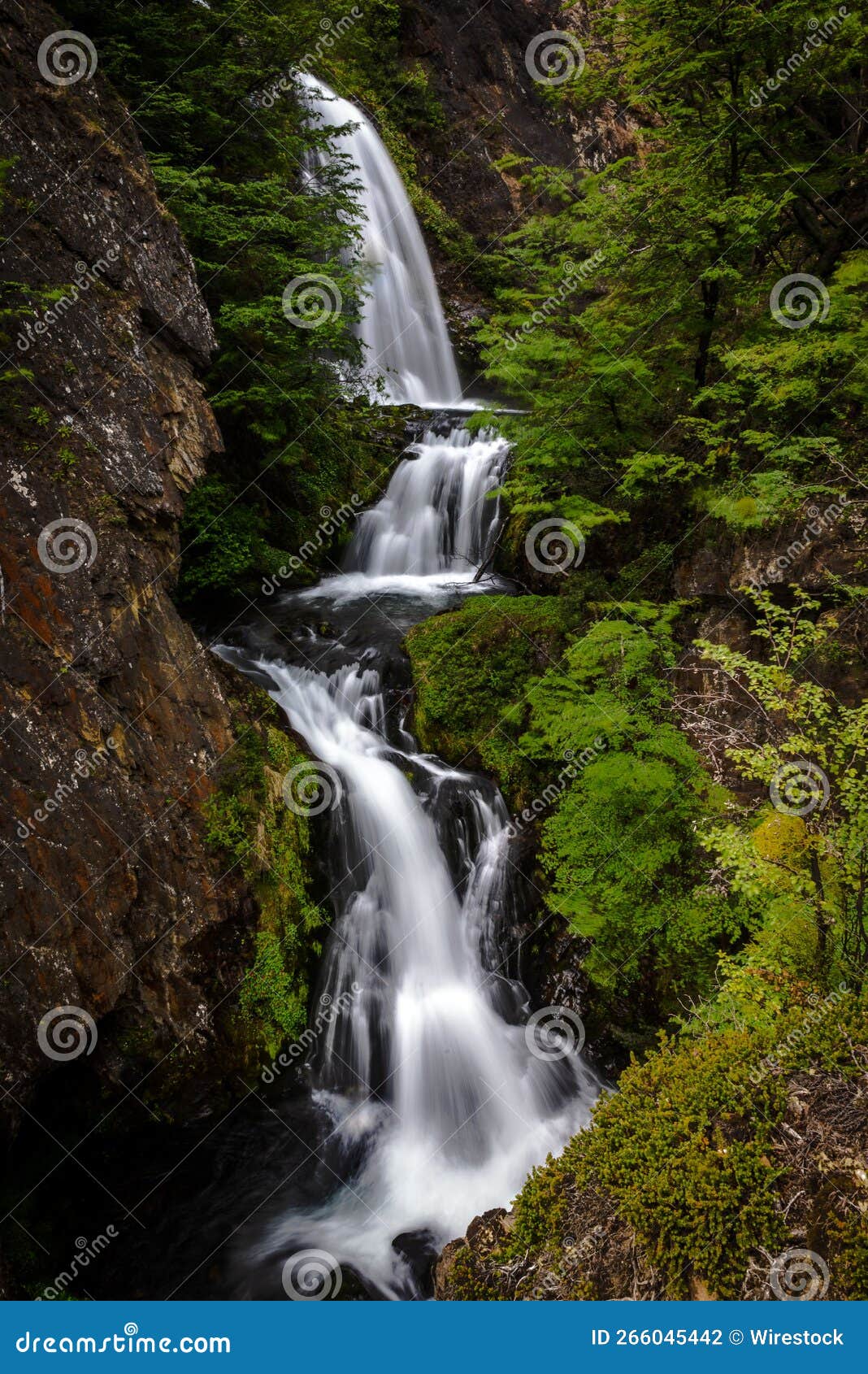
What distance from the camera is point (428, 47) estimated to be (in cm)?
2219

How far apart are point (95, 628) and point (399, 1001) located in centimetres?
480

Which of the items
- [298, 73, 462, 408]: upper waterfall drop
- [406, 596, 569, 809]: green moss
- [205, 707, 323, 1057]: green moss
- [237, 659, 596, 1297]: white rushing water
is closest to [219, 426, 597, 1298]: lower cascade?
[237, 659, 596, 1297]: white rushing water

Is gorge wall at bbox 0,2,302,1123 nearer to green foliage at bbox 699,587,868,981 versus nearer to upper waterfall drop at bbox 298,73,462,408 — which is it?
green foliage at bbox 699,587,868,981

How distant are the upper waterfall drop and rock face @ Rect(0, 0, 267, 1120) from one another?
1083 cm

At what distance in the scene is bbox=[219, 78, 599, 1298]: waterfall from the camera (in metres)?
6.09

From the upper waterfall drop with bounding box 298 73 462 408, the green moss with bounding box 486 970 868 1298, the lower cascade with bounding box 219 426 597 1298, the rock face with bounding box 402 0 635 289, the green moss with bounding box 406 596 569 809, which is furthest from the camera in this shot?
the rock face with bounding box 402 0 635 289

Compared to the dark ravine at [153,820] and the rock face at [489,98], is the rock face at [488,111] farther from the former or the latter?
the dark ravine at [153,820]

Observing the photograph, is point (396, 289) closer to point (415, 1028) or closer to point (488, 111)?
point (488, 111)

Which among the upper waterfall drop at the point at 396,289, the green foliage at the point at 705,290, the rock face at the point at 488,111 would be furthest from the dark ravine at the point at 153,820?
the rock face at the point at 488,111

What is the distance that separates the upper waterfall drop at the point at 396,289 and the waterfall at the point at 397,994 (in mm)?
8903

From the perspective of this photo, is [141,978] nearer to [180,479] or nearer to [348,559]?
[180,479]

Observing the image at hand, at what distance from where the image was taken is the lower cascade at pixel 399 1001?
6070mm

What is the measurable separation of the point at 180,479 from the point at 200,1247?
22.7ft

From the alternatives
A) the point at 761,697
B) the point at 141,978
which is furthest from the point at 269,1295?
the point at 761,697
